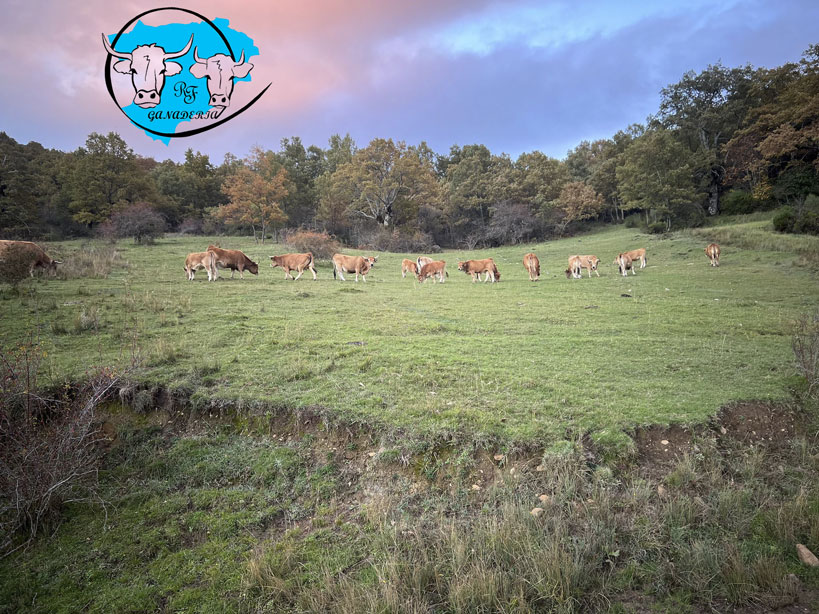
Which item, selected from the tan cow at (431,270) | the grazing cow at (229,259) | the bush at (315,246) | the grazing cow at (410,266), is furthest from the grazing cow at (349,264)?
the bush at (315,246)

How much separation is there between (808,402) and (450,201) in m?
57.8

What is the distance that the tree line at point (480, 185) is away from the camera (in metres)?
36.8

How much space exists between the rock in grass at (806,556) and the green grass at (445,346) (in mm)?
1940

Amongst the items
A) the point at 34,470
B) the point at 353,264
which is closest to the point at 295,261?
the point at 353,264

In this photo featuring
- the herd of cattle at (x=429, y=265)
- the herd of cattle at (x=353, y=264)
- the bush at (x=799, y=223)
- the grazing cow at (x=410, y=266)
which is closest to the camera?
the herd of cattle at (x=353, y=264)

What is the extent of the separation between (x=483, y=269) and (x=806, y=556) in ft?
64.8

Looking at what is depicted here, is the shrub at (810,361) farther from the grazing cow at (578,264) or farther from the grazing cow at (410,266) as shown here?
the grazing cow at (410,266)

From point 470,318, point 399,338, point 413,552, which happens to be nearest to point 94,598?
point 413,552

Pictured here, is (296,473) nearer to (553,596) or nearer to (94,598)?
(94,598)

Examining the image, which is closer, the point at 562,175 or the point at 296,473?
the point at 296,473

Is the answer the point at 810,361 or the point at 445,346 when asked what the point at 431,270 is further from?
the point at 810,361

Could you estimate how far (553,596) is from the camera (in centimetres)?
303

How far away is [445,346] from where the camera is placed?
28.5ft

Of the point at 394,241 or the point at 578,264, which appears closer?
the point at 578,264
